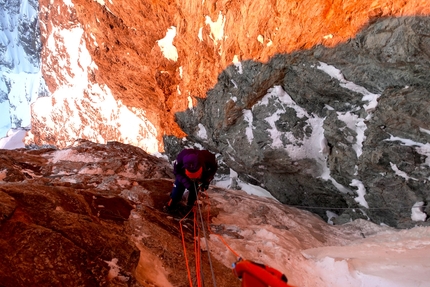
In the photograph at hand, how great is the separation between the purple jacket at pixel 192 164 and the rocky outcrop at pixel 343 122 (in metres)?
2.94

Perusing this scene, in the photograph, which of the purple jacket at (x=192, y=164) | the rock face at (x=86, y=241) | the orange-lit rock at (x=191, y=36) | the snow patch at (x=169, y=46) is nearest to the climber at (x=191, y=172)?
the purple jacket at (x=192, y=164)

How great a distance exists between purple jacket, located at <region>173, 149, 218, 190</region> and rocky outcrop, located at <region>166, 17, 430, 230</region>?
294cm

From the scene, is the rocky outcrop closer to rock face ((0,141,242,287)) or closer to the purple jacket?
the purple jacket

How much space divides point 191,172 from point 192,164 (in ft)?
0.55

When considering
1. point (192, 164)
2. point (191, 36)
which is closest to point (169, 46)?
point (191, 36)

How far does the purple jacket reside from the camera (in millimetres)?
4902

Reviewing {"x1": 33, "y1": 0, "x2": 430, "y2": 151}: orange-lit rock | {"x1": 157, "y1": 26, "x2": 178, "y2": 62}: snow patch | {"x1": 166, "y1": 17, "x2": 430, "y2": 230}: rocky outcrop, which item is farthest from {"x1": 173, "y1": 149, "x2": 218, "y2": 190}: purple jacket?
{"x1": 157, "y1": 26, "x2": 178, "y2": 62}: snow patch

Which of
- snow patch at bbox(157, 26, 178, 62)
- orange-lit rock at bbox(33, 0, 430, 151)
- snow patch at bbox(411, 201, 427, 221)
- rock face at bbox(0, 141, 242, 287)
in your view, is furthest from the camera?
snow patch at bbox(157, 26, 178, 62)

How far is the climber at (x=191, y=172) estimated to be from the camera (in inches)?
194

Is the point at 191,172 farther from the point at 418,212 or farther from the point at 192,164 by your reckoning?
the point at 418,212

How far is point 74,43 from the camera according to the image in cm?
2377

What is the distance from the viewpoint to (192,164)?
4.89 m

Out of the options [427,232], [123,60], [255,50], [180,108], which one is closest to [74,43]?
[123,60]

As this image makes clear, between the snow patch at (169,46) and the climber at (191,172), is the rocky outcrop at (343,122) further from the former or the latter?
the snow patch at (169,46)
